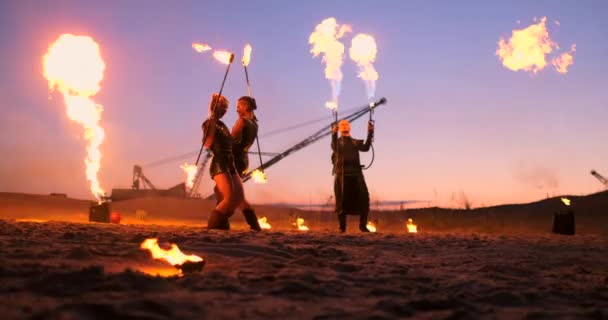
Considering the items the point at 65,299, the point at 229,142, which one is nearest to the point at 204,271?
the point at 65,299

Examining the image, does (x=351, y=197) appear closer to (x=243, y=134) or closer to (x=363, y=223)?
(x=363, y=223)

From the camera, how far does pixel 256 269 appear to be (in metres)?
3.90

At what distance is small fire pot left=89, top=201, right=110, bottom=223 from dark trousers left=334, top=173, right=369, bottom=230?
572cm

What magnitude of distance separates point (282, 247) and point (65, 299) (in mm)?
2868

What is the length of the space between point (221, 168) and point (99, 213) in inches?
195

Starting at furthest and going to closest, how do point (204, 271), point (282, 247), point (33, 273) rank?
point (282, 247) → point (204, 271) → point (33, 273)

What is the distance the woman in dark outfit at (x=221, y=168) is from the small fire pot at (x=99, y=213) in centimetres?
457

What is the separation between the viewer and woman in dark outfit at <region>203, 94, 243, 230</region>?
8.65 meters

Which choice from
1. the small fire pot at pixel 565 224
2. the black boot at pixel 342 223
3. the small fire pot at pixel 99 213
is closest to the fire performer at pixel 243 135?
the black boot at pixel 342 223

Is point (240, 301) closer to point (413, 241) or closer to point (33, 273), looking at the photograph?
point (33, 273)

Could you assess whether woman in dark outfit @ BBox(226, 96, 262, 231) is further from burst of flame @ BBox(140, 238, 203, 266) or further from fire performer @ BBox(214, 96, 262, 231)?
burst of flame @ BBox(140, 238, 203, 266)

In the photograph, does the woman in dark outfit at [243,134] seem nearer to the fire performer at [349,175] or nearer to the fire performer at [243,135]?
the fire performer at [243,135]

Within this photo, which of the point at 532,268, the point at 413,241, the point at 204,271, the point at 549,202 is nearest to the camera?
the point at 204,271

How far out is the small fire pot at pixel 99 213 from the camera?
1211 cm
